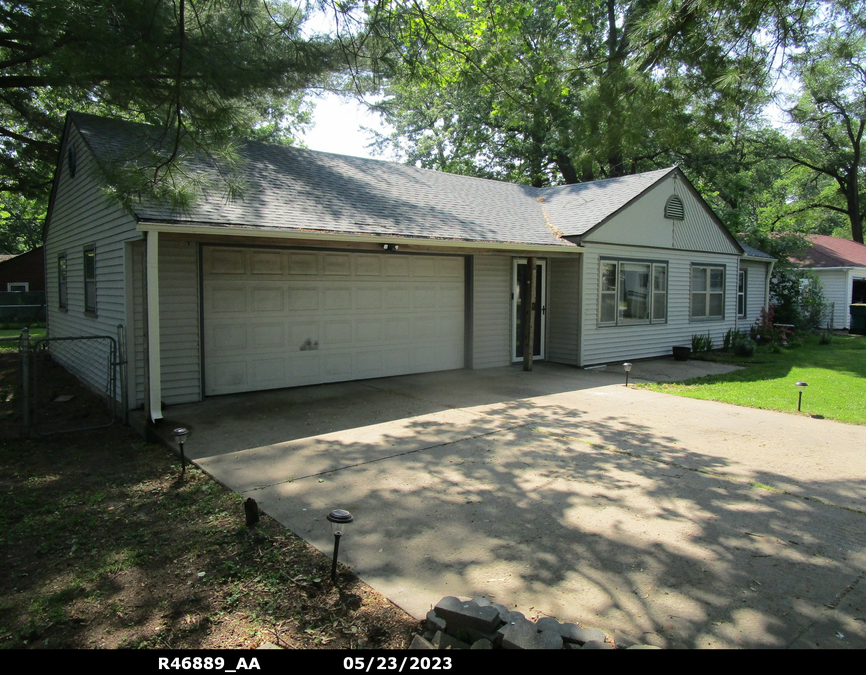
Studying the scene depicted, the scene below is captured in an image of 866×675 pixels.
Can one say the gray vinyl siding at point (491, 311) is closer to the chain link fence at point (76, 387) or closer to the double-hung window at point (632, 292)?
the double-hung window at point (632, 292)

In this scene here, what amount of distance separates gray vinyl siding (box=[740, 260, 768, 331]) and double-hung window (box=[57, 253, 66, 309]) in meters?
18.0

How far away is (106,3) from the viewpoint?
6086 millimetres

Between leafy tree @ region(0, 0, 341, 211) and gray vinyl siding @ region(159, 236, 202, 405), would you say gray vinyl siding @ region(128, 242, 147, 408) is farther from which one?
leafy tree @ region(0, 0, 341, 211)

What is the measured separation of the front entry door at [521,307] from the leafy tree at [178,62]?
19.7ft

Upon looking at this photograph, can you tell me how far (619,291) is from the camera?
41.3 ft

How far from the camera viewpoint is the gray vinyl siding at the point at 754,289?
17.2 meters

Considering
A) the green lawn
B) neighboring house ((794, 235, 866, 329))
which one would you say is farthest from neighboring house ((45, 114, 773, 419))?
neighboring house ((794, 235, 866, 329))

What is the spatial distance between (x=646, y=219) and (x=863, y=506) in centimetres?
931

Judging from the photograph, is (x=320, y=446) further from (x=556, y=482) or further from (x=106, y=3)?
(x=106, y=3)

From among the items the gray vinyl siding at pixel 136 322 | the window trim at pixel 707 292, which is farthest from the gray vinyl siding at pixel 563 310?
the gray vinyl siding at pixel 136 322

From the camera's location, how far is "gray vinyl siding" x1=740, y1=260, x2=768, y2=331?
56.6ft

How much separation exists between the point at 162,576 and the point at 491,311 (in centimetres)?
905

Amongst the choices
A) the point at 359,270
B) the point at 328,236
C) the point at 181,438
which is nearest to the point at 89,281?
the point at 359,270

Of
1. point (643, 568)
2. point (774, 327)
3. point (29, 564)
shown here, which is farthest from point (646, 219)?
point (29, 564)
